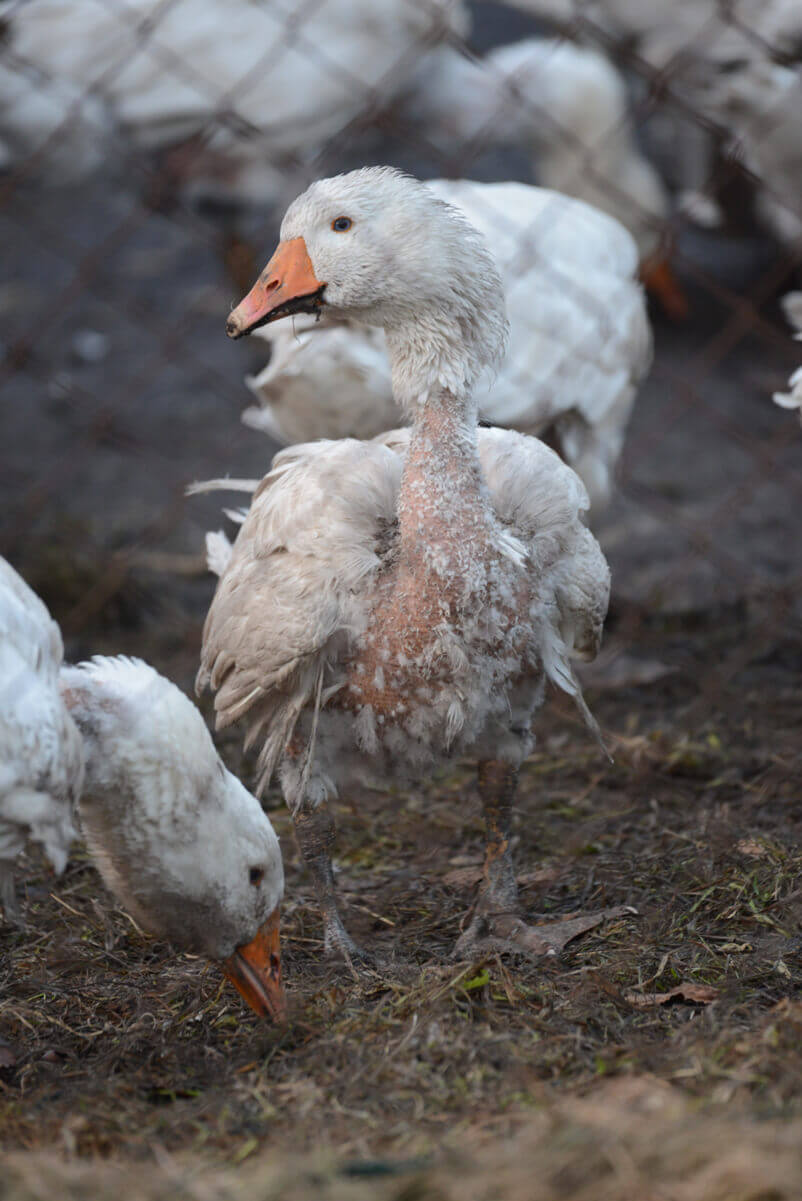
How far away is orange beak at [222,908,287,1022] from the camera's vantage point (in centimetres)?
198

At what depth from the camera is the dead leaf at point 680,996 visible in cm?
196

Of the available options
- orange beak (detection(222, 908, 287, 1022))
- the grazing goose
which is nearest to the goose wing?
the grazing goose

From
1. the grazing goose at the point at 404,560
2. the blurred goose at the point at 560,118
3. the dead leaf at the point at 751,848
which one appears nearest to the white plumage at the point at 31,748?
the grazing goose at the point at 404,560

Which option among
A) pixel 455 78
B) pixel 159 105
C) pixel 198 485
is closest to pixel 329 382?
pixel 198 485

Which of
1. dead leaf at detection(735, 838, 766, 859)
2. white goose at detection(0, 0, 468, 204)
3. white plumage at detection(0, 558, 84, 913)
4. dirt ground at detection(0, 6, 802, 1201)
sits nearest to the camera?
dirt ground at detection(0, 6, 802, 1201)

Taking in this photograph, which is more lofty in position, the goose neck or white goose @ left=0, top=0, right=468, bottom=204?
white goose @ left=0, top=0, right=468, bottom=204

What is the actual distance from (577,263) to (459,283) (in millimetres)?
1295

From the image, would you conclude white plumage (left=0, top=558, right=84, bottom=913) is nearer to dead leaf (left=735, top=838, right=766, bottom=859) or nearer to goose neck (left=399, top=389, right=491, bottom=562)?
goose neck (left=399, top=389, right=491, bottom=562)

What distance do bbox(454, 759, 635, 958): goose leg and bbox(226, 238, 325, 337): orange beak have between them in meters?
0.90

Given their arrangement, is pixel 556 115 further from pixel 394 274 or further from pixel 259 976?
pixel 259 976

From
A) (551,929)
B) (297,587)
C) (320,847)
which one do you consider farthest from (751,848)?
(297,587)

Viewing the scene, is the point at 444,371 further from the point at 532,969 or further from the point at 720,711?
the point at 720,711

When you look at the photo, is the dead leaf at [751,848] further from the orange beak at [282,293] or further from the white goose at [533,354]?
the orange beak at [282,293]

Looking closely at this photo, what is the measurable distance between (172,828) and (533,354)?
179 cm
